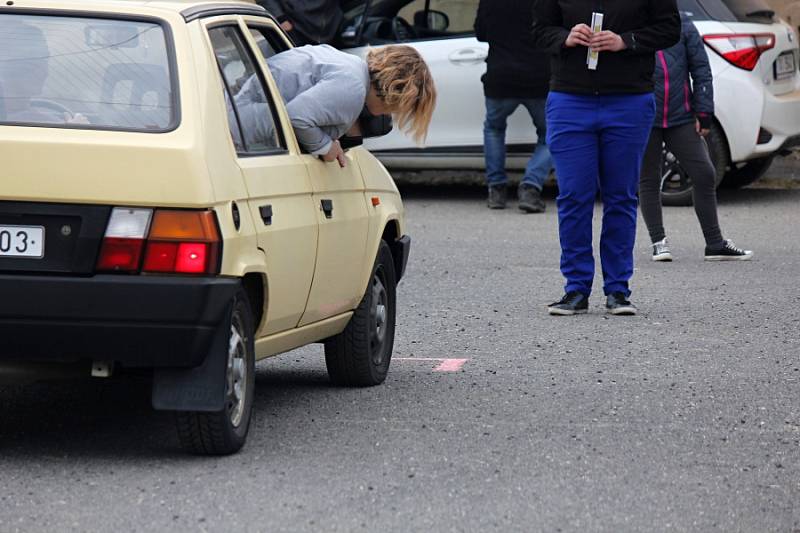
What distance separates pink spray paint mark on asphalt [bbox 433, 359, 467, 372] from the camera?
755 centimetres

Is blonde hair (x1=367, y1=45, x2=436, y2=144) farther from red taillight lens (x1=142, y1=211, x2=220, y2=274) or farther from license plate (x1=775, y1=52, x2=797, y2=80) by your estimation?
license plate (x1=775, y1=52, x2=797, y2=80)

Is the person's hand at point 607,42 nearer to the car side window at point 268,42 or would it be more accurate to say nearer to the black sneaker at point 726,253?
the car side window at point 268,42

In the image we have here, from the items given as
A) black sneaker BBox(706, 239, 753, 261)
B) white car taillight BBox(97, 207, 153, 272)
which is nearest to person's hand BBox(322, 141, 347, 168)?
white car taillight BBox(97, 207, 153, 272)

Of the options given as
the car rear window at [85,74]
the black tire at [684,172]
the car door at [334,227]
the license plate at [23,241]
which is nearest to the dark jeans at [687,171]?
the black tire at [684,172]

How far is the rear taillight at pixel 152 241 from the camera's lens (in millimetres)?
5105

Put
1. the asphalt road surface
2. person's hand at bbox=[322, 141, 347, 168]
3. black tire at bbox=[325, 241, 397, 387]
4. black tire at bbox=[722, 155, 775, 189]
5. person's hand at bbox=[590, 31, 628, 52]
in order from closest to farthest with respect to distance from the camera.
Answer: the asphalt road surface → person's hand at bbox=[322, 141, 347, 168] → black tire at bbox=[325, 241, 397, 387] → person's hand at bbox=[590, 31, 628, 52] → black tire at bbox=[722, 155, 775, 189]

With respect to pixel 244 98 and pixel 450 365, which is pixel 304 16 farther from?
pixel 244 98

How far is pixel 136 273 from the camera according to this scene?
16.8 feet

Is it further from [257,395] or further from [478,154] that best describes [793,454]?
[478,154]

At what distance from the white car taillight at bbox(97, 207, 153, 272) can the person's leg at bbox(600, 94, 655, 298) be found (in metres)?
4.27

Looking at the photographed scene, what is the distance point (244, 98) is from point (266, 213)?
0.50 m

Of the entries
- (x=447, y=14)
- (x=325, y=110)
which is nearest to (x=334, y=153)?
(x=325, y=110)

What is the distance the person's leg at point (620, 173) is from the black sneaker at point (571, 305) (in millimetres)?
151

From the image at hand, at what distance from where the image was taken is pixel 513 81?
1373 cm
